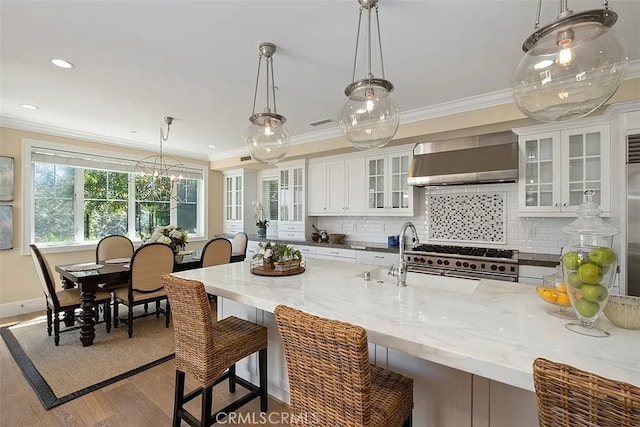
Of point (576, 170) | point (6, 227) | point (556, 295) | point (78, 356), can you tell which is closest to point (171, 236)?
point (78, 356)

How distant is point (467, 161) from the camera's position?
139 inches

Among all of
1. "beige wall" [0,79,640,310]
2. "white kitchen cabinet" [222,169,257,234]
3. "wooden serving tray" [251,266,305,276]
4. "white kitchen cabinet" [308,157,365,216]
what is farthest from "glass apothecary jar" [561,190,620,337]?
"white kitchen cabinet" [222,169,257,234]

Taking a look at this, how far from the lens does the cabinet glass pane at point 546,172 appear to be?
10.4 ft

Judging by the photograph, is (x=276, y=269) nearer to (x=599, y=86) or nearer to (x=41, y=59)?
(x=599, y=86)

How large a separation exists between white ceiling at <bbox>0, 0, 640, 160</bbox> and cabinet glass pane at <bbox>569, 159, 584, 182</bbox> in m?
1.04

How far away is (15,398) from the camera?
217cm

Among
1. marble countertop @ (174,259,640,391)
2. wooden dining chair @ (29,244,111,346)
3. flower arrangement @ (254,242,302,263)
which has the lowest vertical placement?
wooden dining chair @ (29,244,111,346)

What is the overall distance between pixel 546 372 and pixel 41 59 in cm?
357

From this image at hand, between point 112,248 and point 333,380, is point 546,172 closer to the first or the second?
point 333,380

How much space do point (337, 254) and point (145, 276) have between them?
2537 mm

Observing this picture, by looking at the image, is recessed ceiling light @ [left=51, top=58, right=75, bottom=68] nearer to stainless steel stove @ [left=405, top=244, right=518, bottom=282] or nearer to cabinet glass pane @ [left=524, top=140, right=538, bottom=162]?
stainless steel stove @ [left=405, top=244, right=518, bottom=282]

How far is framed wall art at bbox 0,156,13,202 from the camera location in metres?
3.78

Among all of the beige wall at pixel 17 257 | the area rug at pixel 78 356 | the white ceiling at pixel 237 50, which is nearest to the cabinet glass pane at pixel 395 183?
the white ceiling at pixel 237 50

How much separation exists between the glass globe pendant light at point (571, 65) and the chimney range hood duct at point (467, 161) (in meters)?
2.20
